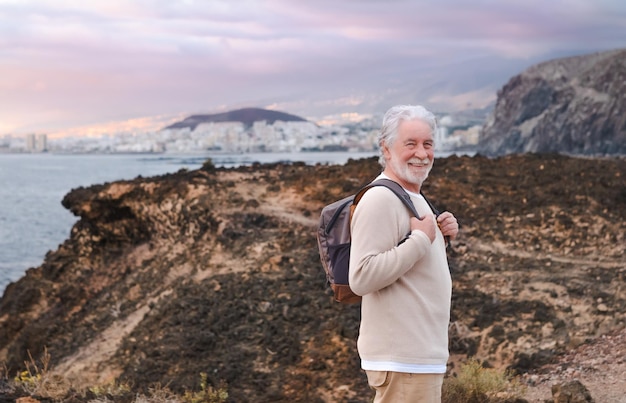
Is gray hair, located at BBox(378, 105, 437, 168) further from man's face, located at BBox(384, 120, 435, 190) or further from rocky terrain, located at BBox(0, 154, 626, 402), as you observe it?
rocky terrain, located at BBox(0, 154, 626, 402)

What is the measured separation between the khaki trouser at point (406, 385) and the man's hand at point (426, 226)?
→ 685 millimetres

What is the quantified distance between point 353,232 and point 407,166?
0.44m

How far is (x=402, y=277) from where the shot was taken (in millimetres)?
3916

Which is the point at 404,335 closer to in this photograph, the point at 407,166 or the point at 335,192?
the point at 407,166

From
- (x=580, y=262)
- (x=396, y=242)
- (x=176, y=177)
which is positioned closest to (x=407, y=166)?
(x=396, y=242)

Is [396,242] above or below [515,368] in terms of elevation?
above

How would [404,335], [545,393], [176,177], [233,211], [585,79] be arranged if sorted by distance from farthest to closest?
[585,79], [176,177], [233,211], [545,393], [404,335]

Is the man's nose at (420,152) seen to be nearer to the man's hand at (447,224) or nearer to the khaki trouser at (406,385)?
the man's hand at (447,224)

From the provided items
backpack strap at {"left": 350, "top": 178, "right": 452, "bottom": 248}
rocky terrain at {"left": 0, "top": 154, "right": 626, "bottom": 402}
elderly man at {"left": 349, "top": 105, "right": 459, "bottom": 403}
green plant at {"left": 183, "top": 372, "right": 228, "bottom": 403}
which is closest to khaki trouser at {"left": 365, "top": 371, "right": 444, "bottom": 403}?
elderly man at {"left": 349, "top": 105, "right": 459, "bottom": 403}

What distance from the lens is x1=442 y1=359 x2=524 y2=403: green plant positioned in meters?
7.38

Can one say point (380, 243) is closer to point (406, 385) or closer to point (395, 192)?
point (395, 192)

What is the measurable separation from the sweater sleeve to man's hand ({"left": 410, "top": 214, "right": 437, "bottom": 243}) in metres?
0.03

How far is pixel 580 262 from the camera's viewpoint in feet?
46.1

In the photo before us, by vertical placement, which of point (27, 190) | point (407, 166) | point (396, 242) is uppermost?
point (407, 166)
